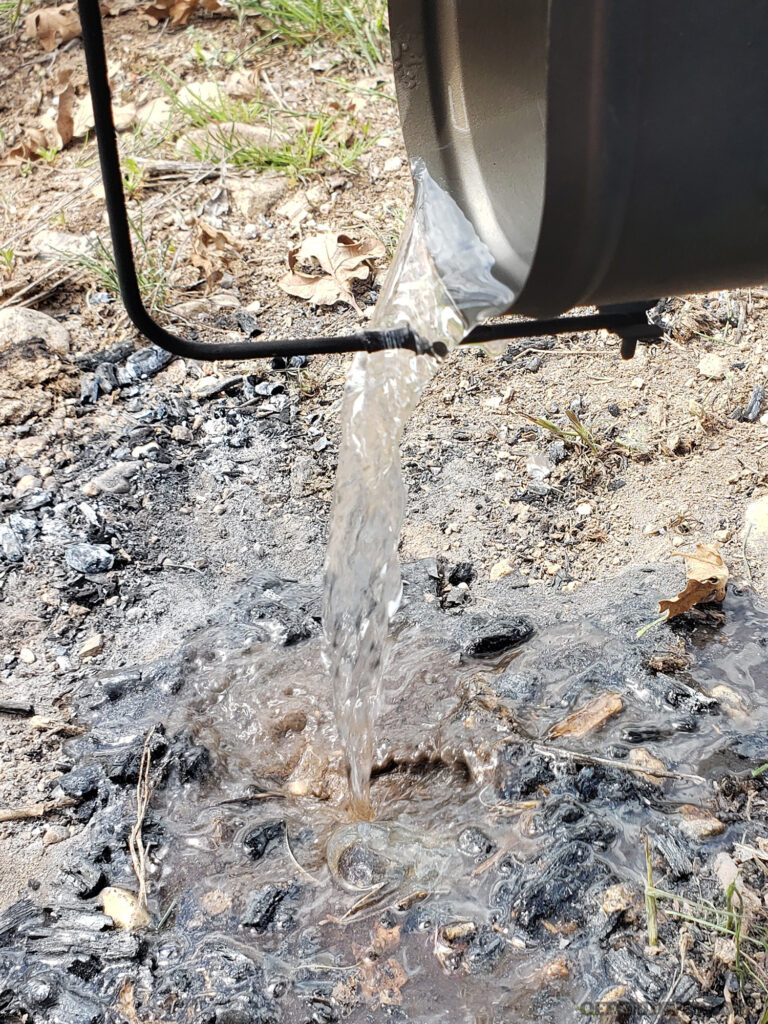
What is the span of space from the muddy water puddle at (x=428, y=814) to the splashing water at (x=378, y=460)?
67 mm

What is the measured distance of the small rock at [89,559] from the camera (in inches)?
87.0

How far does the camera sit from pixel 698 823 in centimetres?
158

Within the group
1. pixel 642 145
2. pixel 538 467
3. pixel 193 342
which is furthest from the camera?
pixel 538 467

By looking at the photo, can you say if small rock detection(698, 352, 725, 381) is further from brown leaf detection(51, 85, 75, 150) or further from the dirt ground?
brown leaf detection(51, 85, 75, 150)

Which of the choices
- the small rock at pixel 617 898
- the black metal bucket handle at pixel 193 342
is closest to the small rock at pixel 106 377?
the black metal bucket handle at pixel 193 342

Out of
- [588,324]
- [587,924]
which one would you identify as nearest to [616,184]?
[588,324]

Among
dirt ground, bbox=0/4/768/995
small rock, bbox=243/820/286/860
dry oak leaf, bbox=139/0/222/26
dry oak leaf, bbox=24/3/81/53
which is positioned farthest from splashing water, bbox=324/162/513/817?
dry oak leaf, bbox=24/3/81/53

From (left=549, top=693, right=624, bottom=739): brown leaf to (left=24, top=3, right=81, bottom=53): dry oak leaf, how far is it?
3.55m

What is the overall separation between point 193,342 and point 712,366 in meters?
1.72

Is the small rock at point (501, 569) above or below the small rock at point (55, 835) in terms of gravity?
above

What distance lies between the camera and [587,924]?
1.47 metres

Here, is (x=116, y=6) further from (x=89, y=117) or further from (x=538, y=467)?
(x=538, y=467)

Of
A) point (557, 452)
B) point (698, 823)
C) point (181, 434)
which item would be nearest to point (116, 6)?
point (181, 434)

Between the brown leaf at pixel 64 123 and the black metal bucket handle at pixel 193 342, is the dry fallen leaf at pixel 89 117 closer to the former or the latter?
the brown leaf at pixel 64 123
